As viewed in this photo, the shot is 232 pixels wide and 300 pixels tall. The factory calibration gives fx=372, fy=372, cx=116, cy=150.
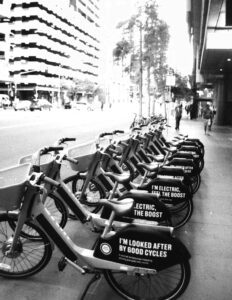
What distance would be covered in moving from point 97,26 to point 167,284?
5775 inches

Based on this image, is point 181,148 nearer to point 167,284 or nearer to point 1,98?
point 167,284

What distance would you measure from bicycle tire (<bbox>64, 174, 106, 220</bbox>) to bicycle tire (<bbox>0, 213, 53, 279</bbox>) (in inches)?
53.8

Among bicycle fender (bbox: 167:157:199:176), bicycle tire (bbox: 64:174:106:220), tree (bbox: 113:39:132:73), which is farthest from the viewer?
tree (bbox: 113:39:132:73)

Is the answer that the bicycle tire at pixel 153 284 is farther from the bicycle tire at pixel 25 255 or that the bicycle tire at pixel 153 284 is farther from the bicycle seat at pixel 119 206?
the bicycle tire at pixel 25 255

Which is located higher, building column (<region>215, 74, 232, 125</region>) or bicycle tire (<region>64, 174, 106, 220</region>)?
building column (<region>215, 74, 232, 125</region>)

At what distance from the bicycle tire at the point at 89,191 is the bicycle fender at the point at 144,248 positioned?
6.48 feet

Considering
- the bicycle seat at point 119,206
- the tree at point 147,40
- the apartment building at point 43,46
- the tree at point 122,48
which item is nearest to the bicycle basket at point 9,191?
the bicycle seat at point 119,206

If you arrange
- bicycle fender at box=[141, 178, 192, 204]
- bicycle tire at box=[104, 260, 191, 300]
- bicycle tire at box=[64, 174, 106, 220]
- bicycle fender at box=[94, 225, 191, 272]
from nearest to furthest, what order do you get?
1. bicycle fender at box=[94, 225, 191, 272]
2. bicycle tire at box=[104, 260, 191, 300]
3. bicycle fender at box=[141, 178, 192, 204]
4. bicycle tire at box=[64, 174, 106, 220]

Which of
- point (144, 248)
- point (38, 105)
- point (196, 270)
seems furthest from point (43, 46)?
point (144, 248)

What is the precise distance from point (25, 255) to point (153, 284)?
125 centimetres

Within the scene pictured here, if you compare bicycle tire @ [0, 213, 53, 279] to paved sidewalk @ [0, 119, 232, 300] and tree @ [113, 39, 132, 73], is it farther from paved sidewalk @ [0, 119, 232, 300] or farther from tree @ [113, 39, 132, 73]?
tree @ [113, 39, 132, 73]

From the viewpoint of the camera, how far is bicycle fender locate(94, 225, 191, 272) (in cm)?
289

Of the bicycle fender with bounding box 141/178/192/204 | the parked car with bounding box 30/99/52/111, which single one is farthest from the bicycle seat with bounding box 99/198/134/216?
the parked car with bounding box 30/99/52/111

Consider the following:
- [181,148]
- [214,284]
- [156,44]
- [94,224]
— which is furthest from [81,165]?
[156,44]
